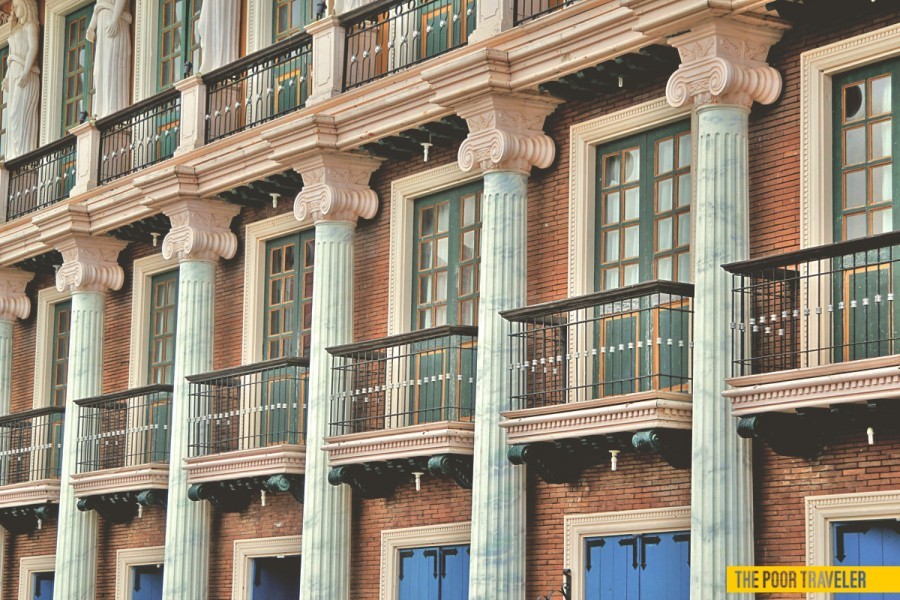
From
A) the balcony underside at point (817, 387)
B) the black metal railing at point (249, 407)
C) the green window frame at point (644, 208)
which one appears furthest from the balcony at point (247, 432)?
the balcony underside at point (817, 387)

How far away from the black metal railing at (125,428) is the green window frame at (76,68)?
208 inches

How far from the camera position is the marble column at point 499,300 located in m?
19.4

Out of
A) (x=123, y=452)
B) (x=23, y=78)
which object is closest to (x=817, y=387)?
(x=123, y=452)

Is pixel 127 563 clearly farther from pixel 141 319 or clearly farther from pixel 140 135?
pixel 140 135

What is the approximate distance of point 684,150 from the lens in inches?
734

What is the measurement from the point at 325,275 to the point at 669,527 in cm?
601

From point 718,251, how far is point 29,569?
1428 centimetres

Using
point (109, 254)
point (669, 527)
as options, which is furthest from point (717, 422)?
point (109, 254)

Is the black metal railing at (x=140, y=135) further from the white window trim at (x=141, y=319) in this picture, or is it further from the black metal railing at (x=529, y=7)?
the black metal railing at (x=529, y=7)

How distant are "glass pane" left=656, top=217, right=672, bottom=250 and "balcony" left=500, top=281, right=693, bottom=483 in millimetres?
599

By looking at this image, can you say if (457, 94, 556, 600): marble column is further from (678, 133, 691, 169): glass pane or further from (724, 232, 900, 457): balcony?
(724, 232, 900, 457): balcony

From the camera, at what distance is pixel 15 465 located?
28.2 meters

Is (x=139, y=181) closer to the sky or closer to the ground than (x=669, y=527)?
closer to the sky

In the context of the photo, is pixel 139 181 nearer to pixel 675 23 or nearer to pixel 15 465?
pixel 15 465
